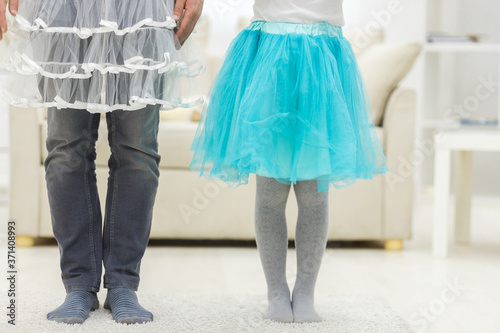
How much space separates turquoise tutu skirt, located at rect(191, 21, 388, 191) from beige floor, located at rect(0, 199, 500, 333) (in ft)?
1.26

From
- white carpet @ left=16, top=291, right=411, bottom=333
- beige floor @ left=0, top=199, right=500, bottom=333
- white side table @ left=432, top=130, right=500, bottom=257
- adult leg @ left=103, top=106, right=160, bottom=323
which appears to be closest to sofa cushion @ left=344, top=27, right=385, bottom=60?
white side table @ left=432, top=130, right=500, bottom=257

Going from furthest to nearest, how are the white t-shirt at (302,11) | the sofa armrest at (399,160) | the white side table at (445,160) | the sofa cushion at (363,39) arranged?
Answer: the sofa cushion at (363,39) < the sofa armrest at (399,160) < the white side table at (445,160) < the white t-shirt at (302,11)

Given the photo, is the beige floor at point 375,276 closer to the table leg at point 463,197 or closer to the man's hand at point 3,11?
the table leg at point 463,197

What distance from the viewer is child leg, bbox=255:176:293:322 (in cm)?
125

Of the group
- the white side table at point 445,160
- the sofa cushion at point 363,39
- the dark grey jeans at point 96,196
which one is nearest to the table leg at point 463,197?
the white side table at point 445,160

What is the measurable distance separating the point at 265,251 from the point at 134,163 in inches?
12.6

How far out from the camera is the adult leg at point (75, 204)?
3.88 feet

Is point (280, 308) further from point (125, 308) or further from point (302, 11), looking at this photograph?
point (302, 11)

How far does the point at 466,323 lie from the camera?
1.29m

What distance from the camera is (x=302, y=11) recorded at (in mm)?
1210

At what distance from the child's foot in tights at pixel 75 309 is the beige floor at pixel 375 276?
0.18 meters

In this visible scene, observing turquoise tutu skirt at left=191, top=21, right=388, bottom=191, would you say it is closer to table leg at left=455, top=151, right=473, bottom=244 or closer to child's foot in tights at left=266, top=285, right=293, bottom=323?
child's foot in tights at left=266, top=285, right=293, bottom=323

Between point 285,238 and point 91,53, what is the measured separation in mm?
525

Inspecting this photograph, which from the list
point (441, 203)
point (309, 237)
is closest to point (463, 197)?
point (441, 203)
